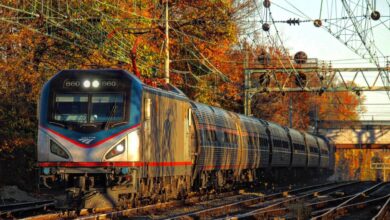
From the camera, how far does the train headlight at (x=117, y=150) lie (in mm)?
16875

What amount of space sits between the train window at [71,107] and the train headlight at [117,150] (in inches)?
38.4

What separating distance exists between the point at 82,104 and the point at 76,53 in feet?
49.6

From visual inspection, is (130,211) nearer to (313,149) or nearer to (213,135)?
(213,135)

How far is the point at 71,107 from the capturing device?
56.4ft

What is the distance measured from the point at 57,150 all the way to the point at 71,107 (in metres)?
1.03

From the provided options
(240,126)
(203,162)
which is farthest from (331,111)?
(203,162)

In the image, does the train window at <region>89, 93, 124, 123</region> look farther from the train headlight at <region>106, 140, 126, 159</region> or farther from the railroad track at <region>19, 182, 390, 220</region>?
the railroad track at <region>19, 182, 390, 220</region>

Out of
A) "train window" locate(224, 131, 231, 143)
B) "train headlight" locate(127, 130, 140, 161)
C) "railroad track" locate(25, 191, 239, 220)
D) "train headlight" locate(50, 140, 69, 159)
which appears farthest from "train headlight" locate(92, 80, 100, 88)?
"train window" locate(224, 131, 231, 143)

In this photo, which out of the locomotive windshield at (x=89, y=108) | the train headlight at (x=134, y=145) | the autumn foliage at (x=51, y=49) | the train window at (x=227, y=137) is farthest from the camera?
the train window at (x=227, y=137)

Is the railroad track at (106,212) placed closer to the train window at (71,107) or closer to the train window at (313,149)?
the train window at (71,107)

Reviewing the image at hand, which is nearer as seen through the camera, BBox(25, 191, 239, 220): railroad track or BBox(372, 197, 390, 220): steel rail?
A: BBox(25, 191, 239, 220): railroad track

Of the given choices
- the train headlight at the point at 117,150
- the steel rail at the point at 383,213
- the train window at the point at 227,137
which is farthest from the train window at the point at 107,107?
the train window at the point at 227,137

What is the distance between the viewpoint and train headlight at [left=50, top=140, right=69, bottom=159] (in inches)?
664

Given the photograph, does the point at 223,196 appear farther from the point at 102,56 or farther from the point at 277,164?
the point at 277,164
